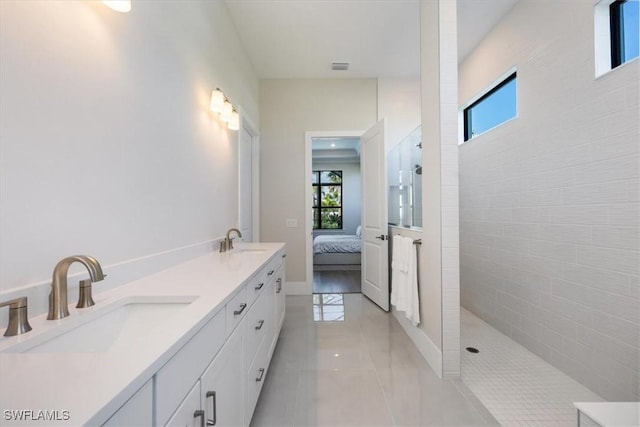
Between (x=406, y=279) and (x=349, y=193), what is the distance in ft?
18.3

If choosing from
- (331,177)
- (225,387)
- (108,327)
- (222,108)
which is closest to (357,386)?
(225,387)

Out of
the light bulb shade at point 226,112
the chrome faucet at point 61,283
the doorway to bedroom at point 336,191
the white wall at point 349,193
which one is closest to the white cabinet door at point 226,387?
the chrome faucet at point 61,283

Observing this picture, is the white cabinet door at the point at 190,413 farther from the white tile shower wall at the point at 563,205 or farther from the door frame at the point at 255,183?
the door frame at the point at 255,183

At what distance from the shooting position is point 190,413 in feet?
2.33

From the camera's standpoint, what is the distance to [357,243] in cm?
557

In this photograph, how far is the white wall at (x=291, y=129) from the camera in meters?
3.80


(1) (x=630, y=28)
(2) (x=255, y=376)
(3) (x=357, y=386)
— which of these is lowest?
(3) (x=357, y=386)

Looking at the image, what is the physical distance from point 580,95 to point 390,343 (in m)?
2.32

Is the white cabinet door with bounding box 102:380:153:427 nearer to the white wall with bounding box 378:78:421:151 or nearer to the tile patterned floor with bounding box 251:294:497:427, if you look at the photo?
the tile patterned floor with bounding box 251:294:497:427

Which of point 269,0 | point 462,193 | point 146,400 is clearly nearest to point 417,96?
Result: point 462,193

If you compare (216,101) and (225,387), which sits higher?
(216,101)

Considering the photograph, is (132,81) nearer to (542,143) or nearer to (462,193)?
(542,143)

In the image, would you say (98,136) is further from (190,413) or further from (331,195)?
(331,195)

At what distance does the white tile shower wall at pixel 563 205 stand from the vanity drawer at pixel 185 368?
7.13 feet
